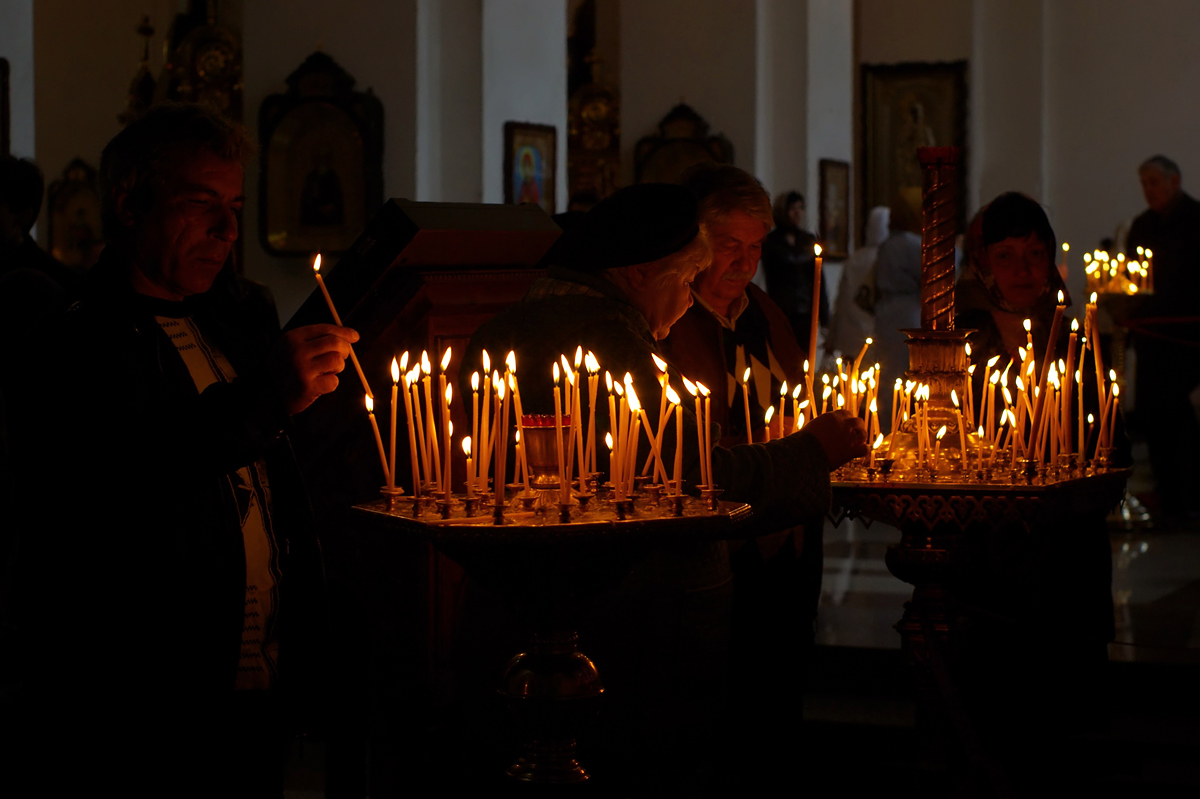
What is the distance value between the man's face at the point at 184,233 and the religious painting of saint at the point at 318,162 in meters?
6.73

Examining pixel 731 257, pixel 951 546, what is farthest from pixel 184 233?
pixel 951 546

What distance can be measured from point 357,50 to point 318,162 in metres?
0.80

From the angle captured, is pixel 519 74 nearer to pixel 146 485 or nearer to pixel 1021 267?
pixel 1021 267

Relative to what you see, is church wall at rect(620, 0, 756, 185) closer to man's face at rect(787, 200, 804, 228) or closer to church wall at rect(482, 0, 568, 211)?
man's face at rect(787, 200, 804, 228)

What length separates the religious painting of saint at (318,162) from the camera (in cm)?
888

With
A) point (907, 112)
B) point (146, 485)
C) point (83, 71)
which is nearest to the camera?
point (146, 485)

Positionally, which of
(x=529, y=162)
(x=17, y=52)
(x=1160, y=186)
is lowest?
(x=1160, y=186)

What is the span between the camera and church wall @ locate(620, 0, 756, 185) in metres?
11.6

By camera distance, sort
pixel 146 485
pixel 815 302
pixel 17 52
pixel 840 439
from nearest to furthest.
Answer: pixel 146 485, pixel 840 439, pixel 815 302, pixel 17 52

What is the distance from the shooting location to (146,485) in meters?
2.13

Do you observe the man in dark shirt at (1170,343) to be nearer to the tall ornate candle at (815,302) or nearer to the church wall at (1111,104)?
the tall ornate candle at (815,302)

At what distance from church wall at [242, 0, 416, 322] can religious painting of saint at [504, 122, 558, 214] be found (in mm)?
605

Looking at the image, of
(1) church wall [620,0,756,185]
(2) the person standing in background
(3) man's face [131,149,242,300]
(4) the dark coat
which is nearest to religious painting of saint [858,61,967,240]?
(1) church wall [620,0,756,185]

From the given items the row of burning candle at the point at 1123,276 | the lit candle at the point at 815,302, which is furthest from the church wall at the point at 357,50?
the lit candle at the point at 815,302
